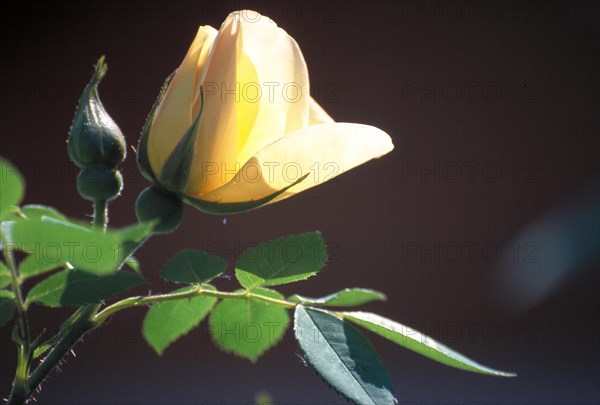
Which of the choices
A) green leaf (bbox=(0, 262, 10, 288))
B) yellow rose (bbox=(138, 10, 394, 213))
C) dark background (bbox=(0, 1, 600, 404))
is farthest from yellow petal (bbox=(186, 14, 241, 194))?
dark background (bbox=(0, 1, 600, 404))

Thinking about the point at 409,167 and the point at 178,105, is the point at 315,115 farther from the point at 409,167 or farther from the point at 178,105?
the point at 409,167

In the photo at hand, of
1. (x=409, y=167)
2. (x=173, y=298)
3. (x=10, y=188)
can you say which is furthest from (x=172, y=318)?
(x=409, y=167)

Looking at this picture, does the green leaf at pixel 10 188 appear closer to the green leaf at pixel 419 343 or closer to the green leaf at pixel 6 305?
the green leaf at pixel 6 305

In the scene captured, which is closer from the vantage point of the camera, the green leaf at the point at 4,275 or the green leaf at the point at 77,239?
the green leaf at the point at 77,239

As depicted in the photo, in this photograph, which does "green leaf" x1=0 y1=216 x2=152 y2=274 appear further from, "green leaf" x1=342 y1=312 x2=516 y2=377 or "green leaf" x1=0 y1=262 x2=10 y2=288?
"green leaf" x1=342 y1=312 x2=516 y2=377

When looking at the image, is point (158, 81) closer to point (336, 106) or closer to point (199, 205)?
point (336, 106)

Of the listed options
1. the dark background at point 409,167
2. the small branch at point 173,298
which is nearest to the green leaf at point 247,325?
the small branch at point 173,298
